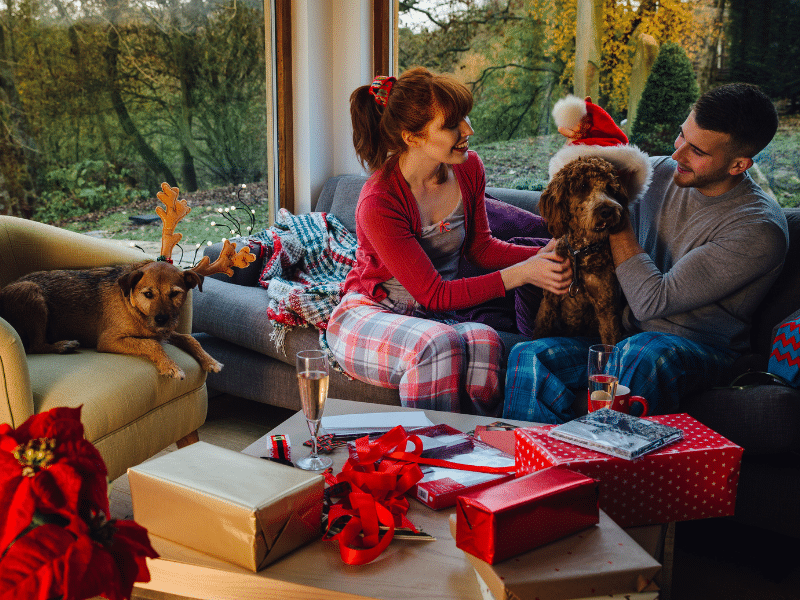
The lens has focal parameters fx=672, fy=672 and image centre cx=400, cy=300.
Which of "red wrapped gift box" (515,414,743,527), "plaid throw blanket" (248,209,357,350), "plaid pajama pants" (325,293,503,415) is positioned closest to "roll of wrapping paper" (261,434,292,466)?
"red wrapped gift box" (515,414,743,527)

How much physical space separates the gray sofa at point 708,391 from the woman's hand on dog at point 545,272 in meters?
0.28

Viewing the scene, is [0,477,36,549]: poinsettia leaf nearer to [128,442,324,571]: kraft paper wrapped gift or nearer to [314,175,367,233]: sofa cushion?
[128,442,324,571]: kraft paper wrapped gift

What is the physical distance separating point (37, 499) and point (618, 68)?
2992 millimetres

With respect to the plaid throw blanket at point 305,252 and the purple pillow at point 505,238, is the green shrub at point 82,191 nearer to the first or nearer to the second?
the plaid throw blanket at point 305,252

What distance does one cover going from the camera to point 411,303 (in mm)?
2066

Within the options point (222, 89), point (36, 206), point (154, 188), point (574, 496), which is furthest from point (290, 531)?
point (222, 89)

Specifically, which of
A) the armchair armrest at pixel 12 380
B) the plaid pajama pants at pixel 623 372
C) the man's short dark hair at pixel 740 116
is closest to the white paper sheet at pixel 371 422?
the plaid pajama pants at pixel 623 372

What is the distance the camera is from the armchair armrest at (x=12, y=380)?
64.2 inches

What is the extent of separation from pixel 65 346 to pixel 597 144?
1688 millimetres

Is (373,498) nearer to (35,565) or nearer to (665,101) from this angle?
(35,565)

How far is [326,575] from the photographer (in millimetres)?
981

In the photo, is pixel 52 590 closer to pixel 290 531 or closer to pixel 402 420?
pixel 290 531

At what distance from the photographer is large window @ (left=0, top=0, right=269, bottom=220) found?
263 cm

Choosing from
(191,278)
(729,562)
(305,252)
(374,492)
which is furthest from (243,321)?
(729,562)
